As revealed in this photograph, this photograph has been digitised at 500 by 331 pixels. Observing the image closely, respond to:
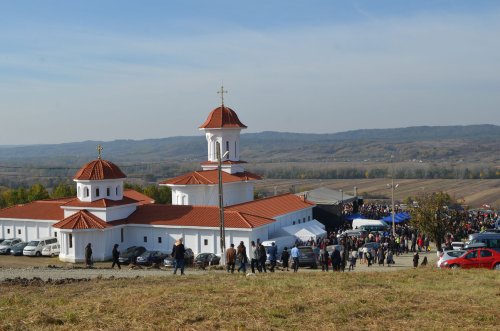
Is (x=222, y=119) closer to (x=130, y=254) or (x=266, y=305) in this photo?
(x=130, y=254)

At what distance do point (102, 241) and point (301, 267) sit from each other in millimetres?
15555

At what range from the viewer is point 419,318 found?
13945 millimetres

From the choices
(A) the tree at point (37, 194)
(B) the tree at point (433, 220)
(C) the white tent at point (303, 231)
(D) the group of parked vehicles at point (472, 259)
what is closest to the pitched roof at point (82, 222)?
(C) the white tent at point (303, 231)

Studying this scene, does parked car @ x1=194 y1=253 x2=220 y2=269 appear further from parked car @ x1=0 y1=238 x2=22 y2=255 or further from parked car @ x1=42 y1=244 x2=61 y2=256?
parked car @ x1=0 y1=238 x2=22 y2=255

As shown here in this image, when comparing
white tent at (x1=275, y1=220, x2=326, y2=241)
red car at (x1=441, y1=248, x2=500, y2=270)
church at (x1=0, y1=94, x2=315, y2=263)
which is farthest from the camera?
white tent at (x1=275, y1=220, x2=326, y2=241)

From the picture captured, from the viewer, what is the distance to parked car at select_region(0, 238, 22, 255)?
44.7m

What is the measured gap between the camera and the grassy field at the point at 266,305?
13.5 m

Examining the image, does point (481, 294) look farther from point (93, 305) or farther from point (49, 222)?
point (49, 222)

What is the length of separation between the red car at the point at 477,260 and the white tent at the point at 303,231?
823 inches

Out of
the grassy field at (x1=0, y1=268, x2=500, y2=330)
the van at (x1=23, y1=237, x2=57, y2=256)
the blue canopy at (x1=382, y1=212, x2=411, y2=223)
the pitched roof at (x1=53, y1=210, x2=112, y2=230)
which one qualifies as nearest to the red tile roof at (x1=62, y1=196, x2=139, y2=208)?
A: the pitched roof at (x1=53, y1=210, x2=112, y2=230)

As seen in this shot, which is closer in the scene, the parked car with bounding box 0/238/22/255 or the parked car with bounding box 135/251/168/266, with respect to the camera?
the parked car with bounding box 135/251/168/266

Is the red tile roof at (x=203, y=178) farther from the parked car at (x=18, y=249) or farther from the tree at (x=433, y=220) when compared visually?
the tree at (x=433, y=220)

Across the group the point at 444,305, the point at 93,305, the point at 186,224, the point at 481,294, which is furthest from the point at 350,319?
the point at 186,224

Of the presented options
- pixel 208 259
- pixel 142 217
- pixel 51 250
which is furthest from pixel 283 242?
pixel 51 250
